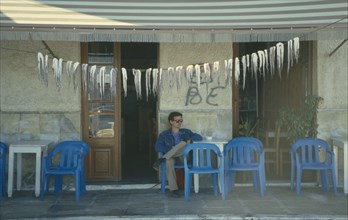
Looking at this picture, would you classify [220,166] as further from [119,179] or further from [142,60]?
[142,60]

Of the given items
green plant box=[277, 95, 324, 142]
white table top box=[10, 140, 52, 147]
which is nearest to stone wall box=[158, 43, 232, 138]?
green plant box=[277, 95, 324, 142]

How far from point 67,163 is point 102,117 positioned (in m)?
1.24

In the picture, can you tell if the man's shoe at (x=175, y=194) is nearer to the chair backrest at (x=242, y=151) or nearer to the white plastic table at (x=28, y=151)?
the chair backrest at (x=242, y=151)

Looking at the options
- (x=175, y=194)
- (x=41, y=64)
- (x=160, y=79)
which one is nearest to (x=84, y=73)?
(x=41, y=64)

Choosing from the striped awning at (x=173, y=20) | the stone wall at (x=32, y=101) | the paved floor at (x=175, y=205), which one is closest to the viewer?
the paved floor at (x=175, y=205)

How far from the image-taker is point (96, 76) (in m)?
8.10

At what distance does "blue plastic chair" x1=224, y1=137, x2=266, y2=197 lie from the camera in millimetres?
7461

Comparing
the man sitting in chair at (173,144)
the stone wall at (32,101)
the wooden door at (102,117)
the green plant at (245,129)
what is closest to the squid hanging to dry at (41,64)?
the stone wall at (32,101)

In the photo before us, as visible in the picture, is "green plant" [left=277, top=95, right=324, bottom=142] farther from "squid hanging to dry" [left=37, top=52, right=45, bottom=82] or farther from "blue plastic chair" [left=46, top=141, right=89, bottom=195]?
"squid hanging to dry" [left=37, top=52, right=45, bottom=82]

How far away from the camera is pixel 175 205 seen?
6945mm

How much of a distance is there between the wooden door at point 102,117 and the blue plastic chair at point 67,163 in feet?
2.54

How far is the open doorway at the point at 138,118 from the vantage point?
34.4 ft

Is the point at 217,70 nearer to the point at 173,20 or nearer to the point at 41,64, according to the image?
the point at 173,20

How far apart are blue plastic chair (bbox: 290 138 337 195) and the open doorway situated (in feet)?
9.88
